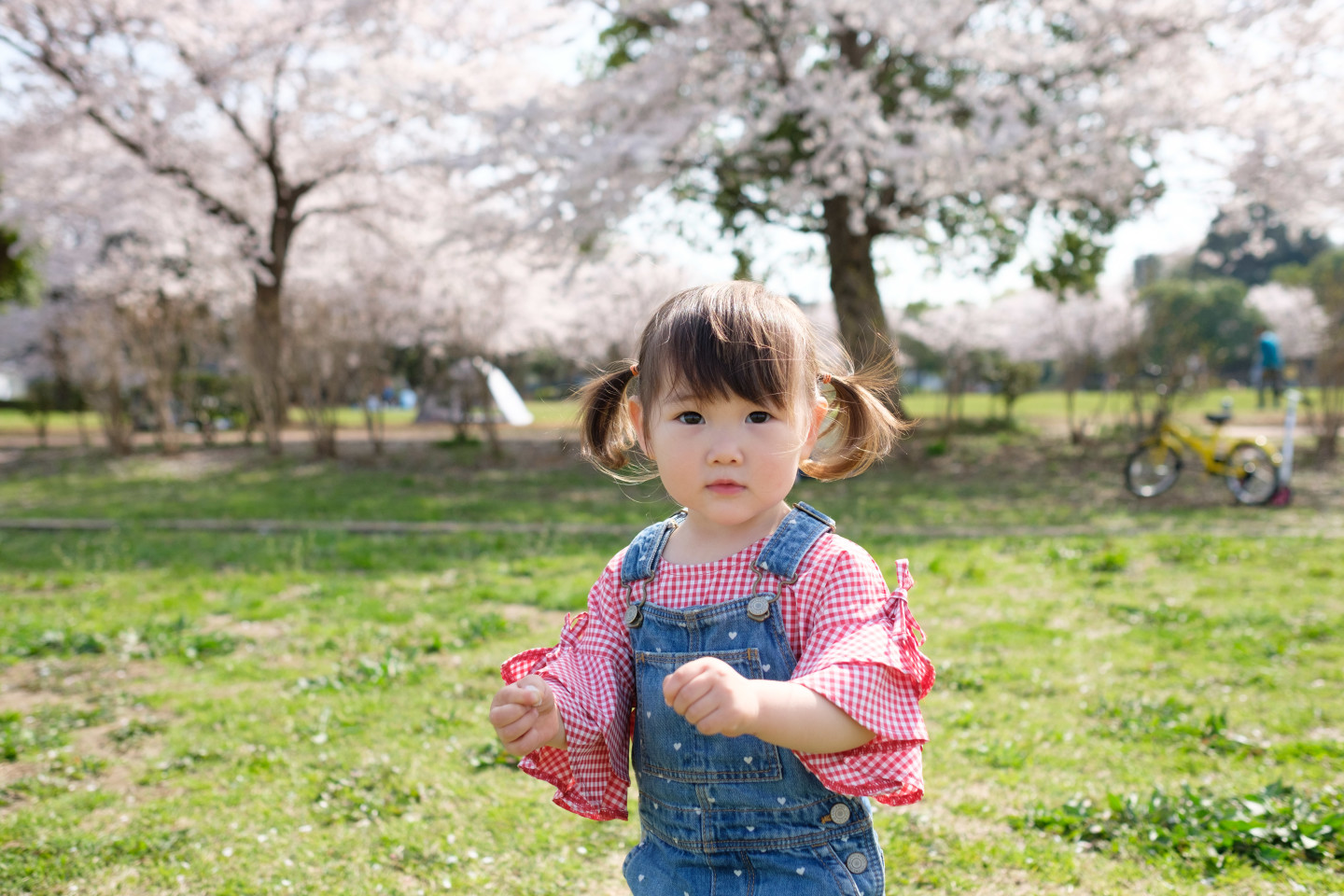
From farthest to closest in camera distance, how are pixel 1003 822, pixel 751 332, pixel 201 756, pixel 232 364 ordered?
pixel 232 364 < pixel 201 756 < pixel 1003 822 < pixel 751 332

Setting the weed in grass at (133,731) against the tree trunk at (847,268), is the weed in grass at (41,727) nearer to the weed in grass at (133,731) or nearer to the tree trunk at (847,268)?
the weed in grass at (133,731)

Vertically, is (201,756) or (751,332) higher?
(751,332)

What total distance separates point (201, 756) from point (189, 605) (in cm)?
249

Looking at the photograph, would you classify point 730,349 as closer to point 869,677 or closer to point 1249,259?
point 869,677

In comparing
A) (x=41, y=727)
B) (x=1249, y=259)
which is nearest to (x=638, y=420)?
(x=41, y=727)

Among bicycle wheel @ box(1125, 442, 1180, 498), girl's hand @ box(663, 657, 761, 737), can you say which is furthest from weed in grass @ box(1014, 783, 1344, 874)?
bicycle wheel @ box(1125, 442, 1180, 498)

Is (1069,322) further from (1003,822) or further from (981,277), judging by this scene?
(1003,822)

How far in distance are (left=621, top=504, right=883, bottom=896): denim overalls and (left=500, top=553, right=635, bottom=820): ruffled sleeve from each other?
9 centimetres

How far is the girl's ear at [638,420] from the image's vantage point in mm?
1768

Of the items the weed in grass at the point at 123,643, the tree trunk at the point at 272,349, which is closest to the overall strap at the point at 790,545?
the weed in grass at the point at 123,643

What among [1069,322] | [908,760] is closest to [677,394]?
[908,760]

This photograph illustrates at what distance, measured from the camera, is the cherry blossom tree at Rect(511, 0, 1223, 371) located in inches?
444

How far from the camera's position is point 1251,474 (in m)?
9.59

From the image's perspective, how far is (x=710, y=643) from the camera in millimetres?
1587
